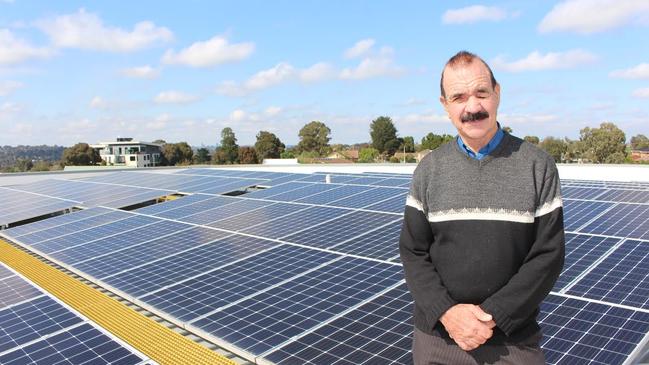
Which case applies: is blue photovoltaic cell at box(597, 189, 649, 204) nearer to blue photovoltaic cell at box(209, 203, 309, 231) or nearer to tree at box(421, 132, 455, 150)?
blue photovoltaic cell at box(209, 203, 309, 231)

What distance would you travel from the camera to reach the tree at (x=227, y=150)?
86.8 metres

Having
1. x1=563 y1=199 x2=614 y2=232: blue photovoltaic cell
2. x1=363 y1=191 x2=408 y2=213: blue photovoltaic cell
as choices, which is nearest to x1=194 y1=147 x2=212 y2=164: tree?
x1=363 y1=191 x2=408 y2=213: blue photovoltaic cell

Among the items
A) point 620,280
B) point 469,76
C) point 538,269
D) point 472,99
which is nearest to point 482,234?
point 538,269

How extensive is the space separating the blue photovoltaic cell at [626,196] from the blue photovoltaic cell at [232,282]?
9334 mm

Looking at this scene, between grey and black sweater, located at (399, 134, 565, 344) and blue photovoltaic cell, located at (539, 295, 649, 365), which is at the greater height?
grey and black sweater, located at (399, 134, 565, 344)

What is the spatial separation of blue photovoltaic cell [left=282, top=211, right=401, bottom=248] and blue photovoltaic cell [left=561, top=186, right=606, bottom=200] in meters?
6.19

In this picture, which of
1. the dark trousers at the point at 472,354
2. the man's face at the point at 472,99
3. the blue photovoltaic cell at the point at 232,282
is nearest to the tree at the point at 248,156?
the blue photovoltaic cell at the point at 232,282

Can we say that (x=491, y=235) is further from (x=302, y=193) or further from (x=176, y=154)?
(x=176, y=154)

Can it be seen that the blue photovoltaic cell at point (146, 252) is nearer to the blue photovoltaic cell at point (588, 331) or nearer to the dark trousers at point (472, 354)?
the blue photovoltaic cell at point (588, 331)

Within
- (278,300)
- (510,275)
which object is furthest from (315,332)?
(510,275)

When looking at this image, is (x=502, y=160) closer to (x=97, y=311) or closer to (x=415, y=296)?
(x=415, y=296)

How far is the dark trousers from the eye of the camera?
9.28 ft

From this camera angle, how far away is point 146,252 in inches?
398

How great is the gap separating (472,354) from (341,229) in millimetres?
7787
